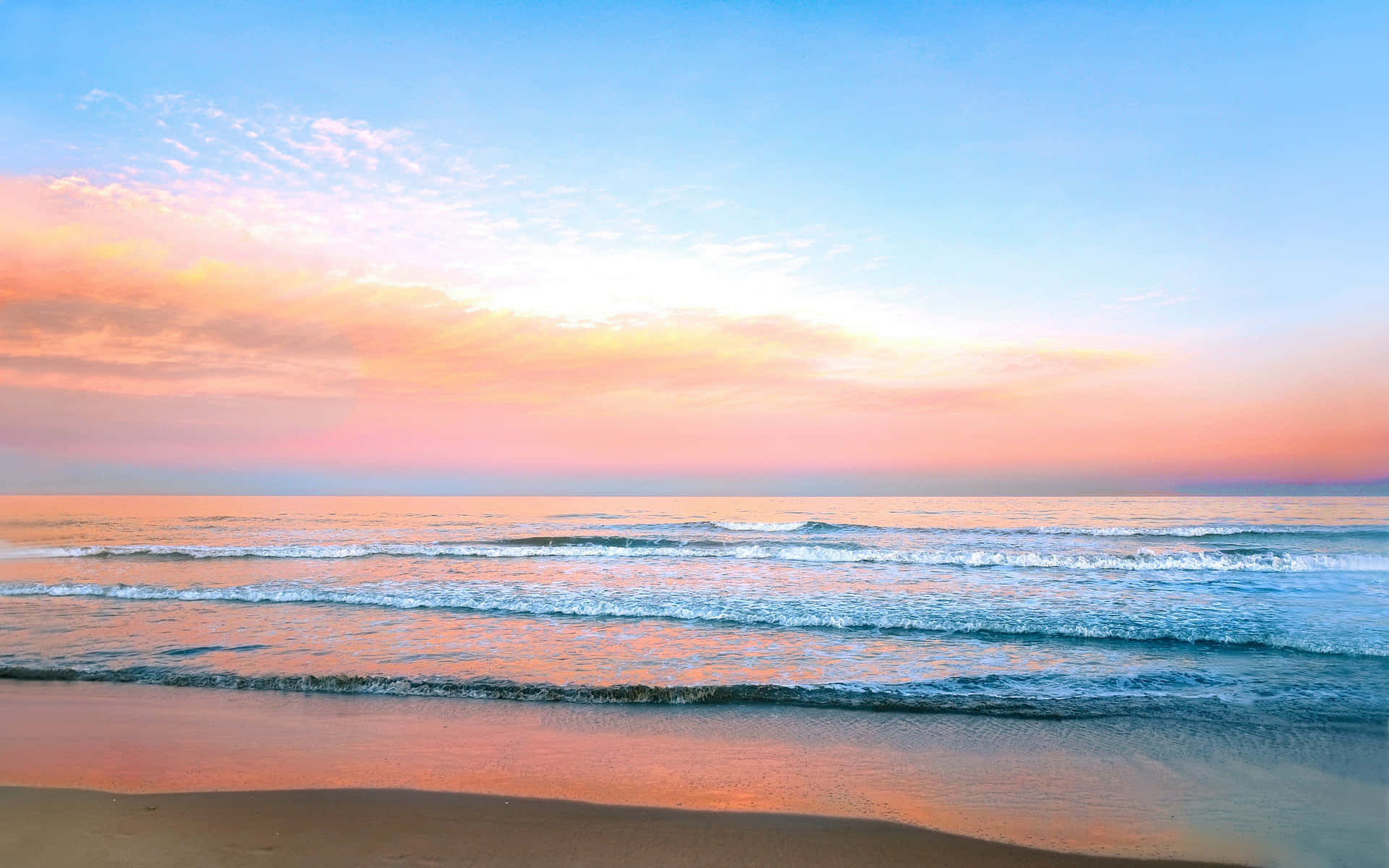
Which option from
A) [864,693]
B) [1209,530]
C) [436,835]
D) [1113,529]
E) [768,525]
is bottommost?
[768,525]

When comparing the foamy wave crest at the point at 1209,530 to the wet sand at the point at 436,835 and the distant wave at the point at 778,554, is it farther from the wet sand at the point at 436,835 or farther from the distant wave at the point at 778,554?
the wet sand at the point at 436,835

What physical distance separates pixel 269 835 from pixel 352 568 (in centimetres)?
1975

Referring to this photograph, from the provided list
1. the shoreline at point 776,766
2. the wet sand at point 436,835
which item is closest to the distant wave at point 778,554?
the shoreline at point 776,766

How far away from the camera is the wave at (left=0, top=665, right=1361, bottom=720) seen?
8.24 meters

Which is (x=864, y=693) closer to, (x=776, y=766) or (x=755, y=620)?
(x=776, y=766)

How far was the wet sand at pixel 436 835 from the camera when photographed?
4770 mm

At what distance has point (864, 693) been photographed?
8812mm

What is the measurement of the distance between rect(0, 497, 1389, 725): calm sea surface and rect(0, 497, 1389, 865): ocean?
0.28 ft

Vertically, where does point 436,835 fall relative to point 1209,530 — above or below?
above

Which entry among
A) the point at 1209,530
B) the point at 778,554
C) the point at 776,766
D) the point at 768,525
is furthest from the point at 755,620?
the point at 1209,530

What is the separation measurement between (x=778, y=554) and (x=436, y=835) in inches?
906

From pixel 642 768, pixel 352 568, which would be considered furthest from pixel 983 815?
pixel 352 568

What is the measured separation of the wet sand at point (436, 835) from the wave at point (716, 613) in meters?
8.43

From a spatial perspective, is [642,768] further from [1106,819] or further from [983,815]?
[1106,819]
